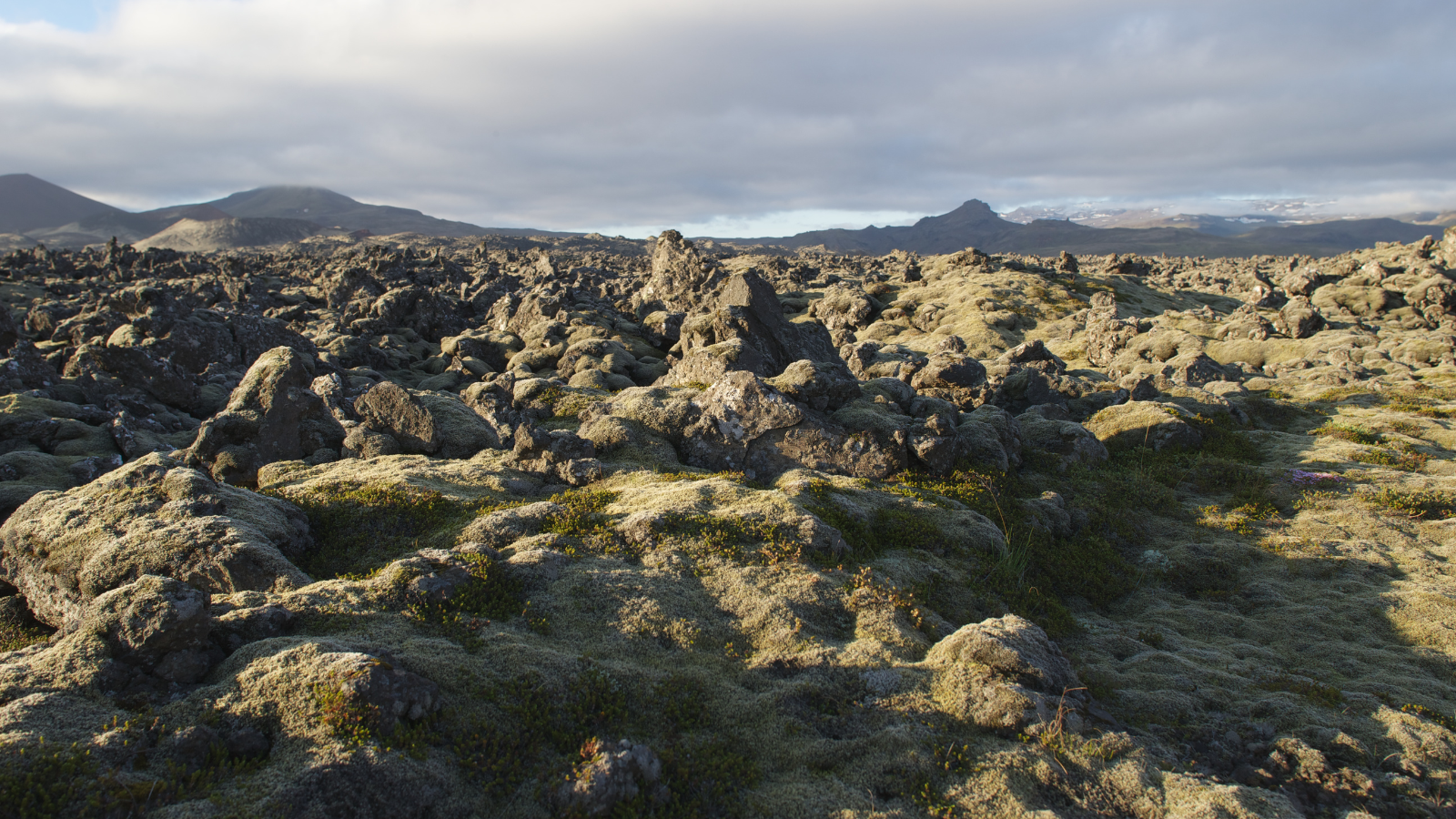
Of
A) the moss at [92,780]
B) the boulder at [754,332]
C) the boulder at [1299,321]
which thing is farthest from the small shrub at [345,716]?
the boulder at [1299,321]

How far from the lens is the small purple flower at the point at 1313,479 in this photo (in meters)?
17.4

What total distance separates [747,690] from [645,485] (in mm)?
6036

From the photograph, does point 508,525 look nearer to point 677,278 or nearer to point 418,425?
point 418,425

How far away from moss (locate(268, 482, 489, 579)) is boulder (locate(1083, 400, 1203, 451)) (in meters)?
18.7

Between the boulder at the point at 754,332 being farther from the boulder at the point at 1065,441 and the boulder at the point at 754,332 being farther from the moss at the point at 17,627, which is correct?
the moss at the point at 17,627

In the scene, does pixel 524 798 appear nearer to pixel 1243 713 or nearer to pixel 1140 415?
pixel 1243 713

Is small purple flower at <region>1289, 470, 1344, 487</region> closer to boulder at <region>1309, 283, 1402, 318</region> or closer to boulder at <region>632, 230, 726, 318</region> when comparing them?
boulder at <region>632, 230, 726, 318</region>

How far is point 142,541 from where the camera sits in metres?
9.87

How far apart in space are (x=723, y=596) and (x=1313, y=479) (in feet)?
56.1

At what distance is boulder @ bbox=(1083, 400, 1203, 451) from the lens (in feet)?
67.7

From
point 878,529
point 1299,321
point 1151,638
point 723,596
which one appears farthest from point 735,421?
point 1299,321

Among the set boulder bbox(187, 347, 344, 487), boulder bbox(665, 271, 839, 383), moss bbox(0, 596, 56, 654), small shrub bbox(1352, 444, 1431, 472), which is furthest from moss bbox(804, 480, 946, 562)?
small shrub bbox(1352, 444, 1431, 472)

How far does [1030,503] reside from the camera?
15234 millimetres

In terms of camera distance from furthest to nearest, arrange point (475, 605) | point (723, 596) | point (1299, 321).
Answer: point (1299, 321) < point (723, 596) < point (475, 605)
